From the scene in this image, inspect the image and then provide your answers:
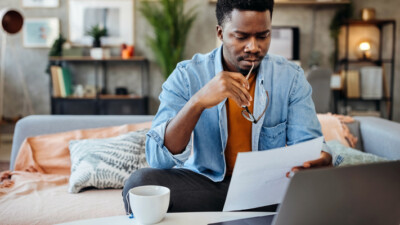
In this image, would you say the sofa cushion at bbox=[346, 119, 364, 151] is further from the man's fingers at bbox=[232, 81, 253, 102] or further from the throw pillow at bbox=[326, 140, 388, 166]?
the man's fingers at bbox=[232, 81, 253, 102]

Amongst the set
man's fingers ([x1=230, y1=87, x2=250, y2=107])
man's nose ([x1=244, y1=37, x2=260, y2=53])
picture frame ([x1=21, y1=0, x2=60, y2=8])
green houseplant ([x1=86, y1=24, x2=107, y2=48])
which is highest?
picture frame ([x1=21, y1=0, x2=60, y2=8])

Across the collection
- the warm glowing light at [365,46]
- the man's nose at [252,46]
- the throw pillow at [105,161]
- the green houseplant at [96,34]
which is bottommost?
the throw pillow at [105,161]

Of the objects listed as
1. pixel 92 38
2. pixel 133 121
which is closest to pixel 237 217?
pixel 133 121

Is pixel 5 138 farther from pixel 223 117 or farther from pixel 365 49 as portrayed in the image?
pixel 365 49

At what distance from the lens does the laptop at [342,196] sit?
0.67 meters

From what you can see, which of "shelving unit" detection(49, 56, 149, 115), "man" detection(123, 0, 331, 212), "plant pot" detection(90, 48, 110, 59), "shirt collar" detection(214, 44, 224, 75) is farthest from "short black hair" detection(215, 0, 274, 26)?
"plant pot" detection(90, 48, 110, 59)

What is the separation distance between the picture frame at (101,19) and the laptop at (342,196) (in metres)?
4.47

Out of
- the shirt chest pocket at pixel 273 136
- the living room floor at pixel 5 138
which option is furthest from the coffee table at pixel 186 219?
the living room floor at pixel 5 138

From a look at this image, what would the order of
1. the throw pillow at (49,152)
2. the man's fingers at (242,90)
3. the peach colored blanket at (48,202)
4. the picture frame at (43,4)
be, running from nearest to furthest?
the man's fingers at (242,90)
the peach colored blanket at (48,202)
the throw pillow at (49,152)
the picture frame at (43,4)

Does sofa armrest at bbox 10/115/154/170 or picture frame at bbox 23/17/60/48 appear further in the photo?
picture frame at bbox 23/17/60/48

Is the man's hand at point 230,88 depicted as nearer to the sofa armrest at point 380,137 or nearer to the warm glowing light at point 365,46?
the sofa armrest at point 380,137

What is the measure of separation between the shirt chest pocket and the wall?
12.3 ft

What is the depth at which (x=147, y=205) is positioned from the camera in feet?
2.72

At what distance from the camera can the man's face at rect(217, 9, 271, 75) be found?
114cm
